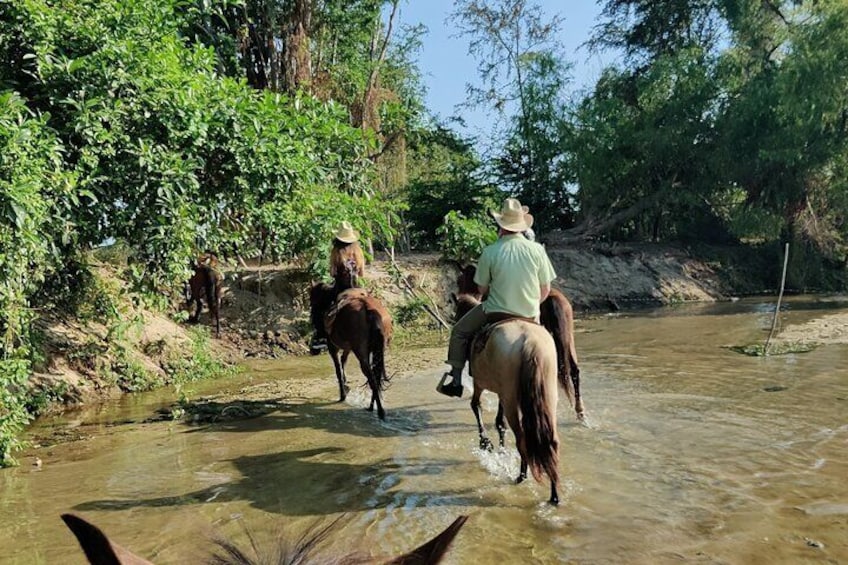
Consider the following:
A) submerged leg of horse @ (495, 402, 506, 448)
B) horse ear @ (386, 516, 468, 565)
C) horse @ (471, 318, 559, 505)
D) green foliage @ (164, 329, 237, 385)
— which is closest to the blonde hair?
green foliage @ (164, 329, 237, 385)

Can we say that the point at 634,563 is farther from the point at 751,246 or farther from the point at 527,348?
the point at 751,246

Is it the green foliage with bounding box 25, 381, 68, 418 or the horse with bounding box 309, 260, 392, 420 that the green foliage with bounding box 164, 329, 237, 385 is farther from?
the horse with bounding box 309, 260, 392, 420

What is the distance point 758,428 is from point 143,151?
23.7 ft

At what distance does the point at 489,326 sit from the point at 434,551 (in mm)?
3941

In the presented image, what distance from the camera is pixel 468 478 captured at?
533 centimetres

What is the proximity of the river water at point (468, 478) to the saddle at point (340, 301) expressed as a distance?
3.90 feet

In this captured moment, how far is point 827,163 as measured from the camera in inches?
879

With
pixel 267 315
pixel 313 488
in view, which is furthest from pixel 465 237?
pixel 313 488

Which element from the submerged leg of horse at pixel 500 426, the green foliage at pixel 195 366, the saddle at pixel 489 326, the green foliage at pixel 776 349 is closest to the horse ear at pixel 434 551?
the saddle at pixel 489 326

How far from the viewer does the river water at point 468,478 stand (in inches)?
158

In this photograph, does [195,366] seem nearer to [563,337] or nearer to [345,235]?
[345,235]

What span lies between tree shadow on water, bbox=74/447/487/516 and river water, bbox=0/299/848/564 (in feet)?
0.07

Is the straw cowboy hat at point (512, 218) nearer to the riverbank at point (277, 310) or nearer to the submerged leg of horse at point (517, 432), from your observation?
the submerged leg of horse at point (517, 432)

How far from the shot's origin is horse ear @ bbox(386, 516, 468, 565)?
1.34 meters
